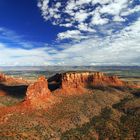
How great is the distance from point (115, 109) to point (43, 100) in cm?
4415

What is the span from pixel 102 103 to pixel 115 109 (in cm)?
892

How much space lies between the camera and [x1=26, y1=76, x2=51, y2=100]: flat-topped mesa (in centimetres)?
14602

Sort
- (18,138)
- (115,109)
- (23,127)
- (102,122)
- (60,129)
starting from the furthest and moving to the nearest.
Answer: (115,109)
(102,122)
(60,129)
(23,127)
(18,138)

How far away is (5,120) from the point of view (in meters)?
122

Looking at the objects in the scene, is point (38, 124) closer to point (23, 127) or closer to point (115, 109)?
point (23, 127)

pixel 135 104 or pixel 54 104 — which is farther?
pixel 135 104

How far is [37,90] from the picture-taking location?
155 meters

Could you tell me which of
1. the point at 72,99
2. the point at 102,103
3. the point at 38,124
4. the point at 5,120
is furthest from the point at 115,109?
the point at 5,120

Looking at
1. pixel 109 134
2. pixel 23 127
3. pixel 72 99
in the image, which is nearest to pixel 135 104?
pixel 72 99

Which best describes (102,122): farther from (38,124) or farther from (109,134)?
(38,124)

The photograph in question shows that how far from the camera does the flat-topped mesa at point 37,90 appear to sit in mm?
146025

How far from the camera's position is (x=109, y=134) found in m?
131

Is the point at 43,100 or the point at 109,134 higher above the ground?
the point at 43,100

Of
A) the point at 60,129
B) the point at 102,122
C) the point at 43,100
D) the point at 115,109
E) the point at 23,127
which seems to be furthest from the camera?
the point at 115,109
